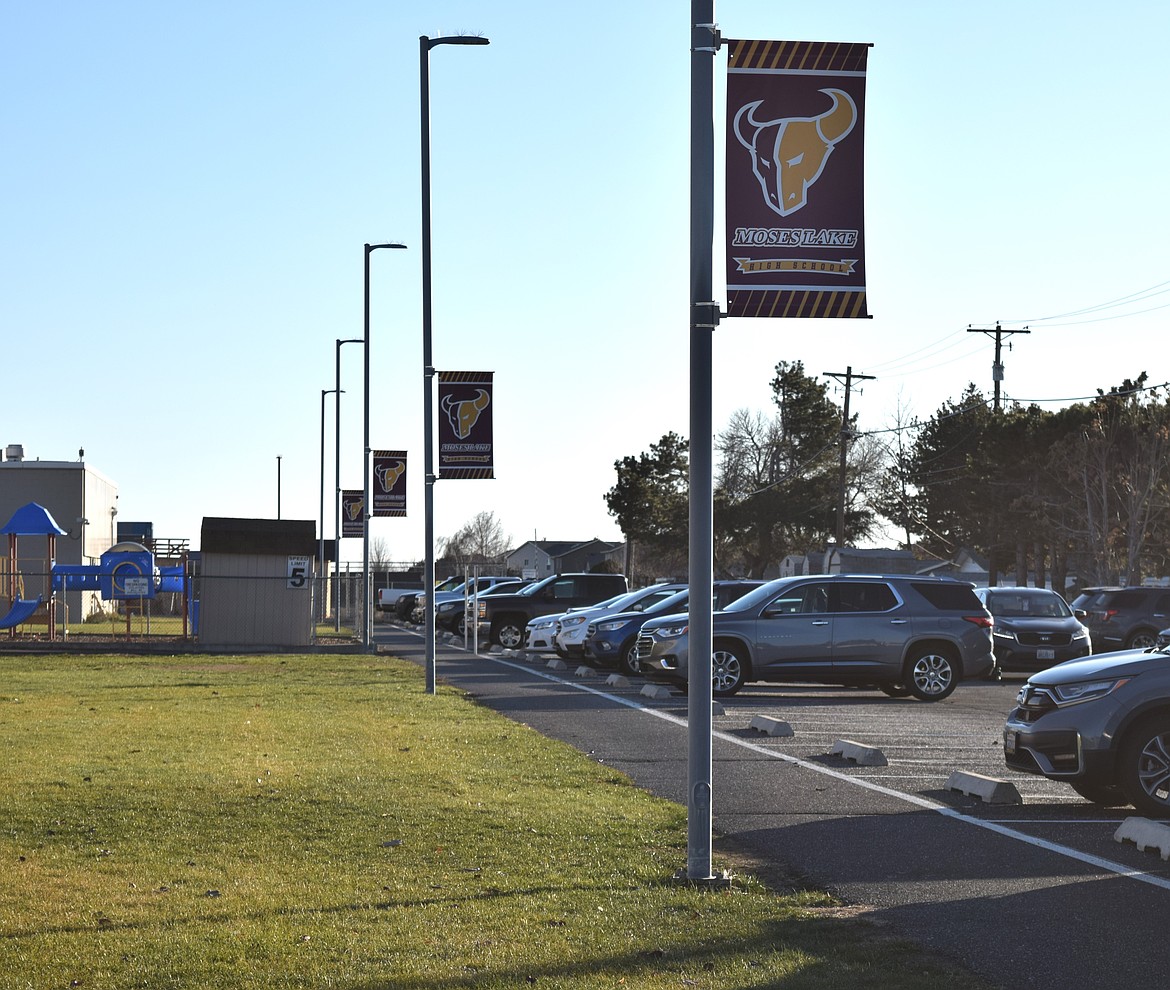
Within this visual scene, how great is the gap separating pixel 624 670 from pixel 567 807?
17284mm

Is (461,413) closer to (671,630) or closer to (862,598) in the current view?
(671,630)

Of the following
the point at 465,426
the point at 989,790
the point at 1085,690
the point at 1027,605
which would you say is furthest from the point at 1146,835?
the point at 1027,605

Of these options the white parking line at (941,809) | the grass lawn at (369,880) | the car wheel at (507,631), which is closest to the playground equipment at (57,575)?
the car wheel at (507,631)

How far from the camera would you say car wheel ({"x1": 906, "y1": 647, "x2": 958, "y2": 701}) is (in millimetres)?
21984

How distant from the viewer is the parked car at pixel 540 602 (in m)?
37.5

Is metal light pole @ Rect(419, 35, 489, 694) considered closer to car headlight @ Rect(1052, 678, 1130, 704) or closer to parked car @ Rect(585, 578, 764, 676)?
parked car @ Rect(585, 578, 764, 676)

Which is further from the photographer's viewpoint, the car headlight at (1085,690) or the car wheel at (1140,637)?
the car wheel at (1140,637)

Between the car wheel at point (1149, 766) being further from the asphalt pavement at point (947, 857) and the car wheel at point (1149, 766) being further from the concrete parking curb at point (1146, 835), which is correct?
the concrete parking curb at point (1146, 835)

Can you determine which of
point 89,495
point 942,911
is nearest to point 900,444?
point 89,495

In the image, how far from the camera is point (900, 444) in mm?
74375

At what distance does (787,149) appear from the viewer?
802 centimetres

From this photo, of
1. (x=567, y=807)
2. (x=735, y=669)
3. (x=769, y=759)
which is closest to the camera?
(x=567, y=807)

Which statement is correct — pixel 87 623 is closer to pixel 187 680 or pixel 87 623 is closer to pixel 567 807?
pixel 187 680

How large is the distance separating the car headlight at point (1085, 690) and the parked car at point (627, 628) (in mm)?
15866
